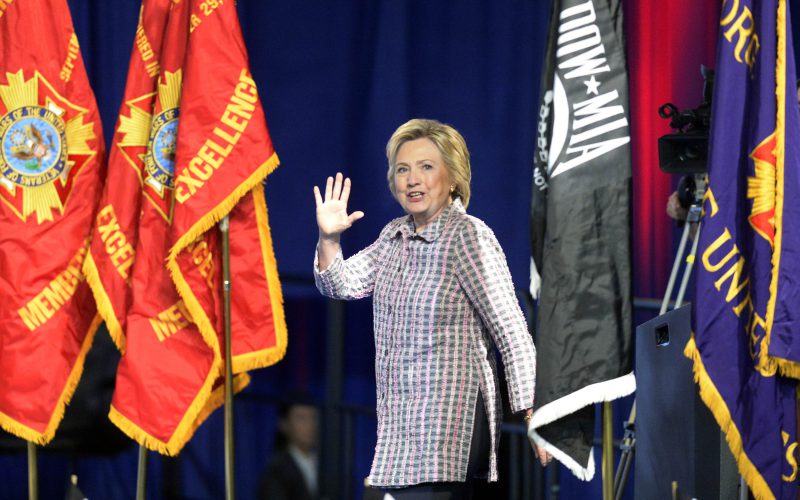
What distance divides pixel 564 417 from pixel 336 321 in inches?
89.5

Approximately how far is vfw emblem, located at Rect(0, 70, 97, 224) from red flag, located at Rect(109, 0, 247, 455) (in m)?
0.36

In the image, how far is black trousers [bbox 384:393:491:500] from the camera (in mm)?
2594

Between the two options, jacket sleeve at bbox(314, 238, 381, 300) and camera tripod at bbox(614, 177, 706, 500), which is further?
camera tripod at bbox(614, 177, 706, 500)

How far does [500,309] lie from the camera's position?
261 cm

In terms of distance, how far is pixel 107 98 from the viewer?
5.35 metres

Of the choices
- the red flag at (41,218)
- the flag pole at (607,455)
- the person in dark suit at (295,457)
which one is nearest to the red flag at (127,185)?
the red flag at (41,218)

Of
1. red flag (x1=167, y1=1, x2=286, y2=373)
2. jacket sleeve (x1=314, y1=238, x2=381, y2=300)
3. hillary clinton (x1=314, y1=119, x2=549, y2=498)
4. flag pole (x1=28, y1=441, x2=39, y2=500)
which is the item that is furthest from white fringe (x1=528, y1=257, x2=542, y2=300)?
flag pole (x1=28, y1=441, x2=39, y2=500)

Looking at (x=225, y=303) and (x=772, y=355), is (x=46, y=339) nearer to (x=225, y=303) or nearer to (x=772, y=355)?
(x=225, y=303)

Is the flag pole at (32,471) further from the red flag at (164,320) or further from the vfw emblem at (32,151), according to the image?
the vfw emblem at (32,151)

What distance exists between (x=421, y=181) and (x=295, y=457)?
165 centimetres

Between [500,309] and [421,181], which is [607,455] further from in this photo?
[421,181]

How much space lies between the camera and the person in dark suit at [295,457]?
4117mm

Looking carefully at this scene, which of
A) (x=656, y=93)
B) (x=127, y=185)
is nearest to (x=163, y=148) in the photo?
(x=127, y=185)

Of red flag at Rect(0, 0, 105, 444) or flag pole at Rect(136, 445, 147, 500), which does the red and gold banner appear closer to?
flag pole at Rect(136, 445, 147, 500)
